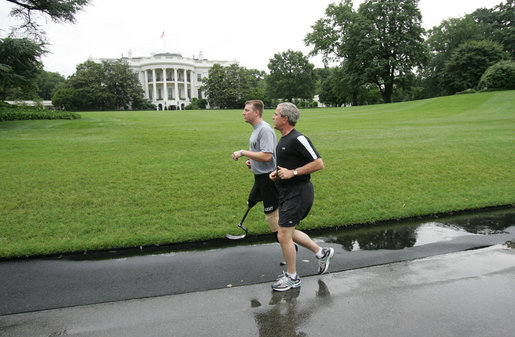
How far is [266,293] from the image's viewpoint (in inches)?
156

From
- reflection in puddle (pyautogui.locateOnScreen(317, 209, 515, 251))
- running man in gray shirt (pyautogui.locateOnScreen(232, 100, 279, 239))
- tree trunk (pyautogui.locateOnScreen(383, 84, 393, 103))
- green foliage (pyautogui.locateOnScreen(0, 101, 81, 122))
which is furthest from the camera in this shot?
tree trunk (pyautogui.locateOnScreen(383, 84, 393, 103))

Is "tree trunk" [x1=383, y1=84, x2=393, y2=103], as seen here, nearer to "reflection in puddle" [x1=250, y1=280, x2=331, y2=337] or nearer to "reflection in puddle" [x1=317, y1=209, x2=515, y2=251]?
"reflection in puddle" [x1=317, y1=209, x2=515, y2=251]

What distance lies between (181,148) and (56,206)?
5.81 meters

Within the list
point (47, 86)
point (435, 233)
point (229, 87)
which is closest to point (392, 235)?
point (435, 233)

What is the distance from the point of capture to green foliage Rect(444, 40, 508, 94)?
46.9 m

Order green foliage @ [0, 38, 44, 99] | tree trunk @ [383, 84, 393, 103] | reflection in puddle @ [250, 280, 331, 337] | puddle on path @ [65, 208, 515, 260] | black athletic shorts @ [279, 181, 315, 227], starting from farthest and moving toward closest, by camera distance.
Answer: tree trunk @ [383, 84, 393, 103] < green foliage @ [0, 38, 44, 99] < puddle on path @ [65, 208, 515, 260] < black athletic shorts @ [279, 181, 315, 227] < reflection in puddle @ [250, 280, 331, 337]

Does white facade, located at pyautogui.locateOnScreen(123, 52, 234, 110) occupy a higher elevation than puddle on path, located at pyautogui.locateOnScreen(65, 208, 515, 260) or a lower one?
higher

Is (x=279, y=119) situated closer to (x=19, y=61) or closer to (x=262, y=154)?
(x=262, y=154)

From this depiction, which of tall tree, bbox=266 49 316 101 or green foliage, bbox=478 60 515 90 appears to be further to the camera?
tall tree, bbox=266 49 316 101

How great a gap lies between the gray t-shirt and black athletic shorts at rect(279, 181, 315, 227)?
711 mm

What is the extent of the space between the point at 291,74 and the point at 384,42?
27.1 m

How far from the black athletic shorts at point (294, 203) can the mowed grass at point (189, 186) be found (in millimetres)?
2366

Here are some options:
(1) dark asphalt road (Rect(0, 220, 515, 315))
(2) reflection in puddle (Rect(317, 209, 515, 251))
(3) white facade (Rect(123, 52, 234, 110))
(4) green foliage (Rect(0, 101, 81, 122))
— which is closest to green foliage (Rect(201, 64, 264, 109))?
(3) white facade (Rect(123, 52, 234, 110))

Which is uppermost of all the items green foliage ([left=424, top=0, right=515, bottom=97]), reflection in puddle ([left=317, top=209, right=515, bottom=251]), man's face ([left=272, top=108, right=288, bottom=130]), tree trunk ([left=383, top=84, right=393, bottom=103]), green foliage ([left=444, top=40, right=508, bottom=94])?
green foliage ([left=424, top=0, right=515, bottom=97])
